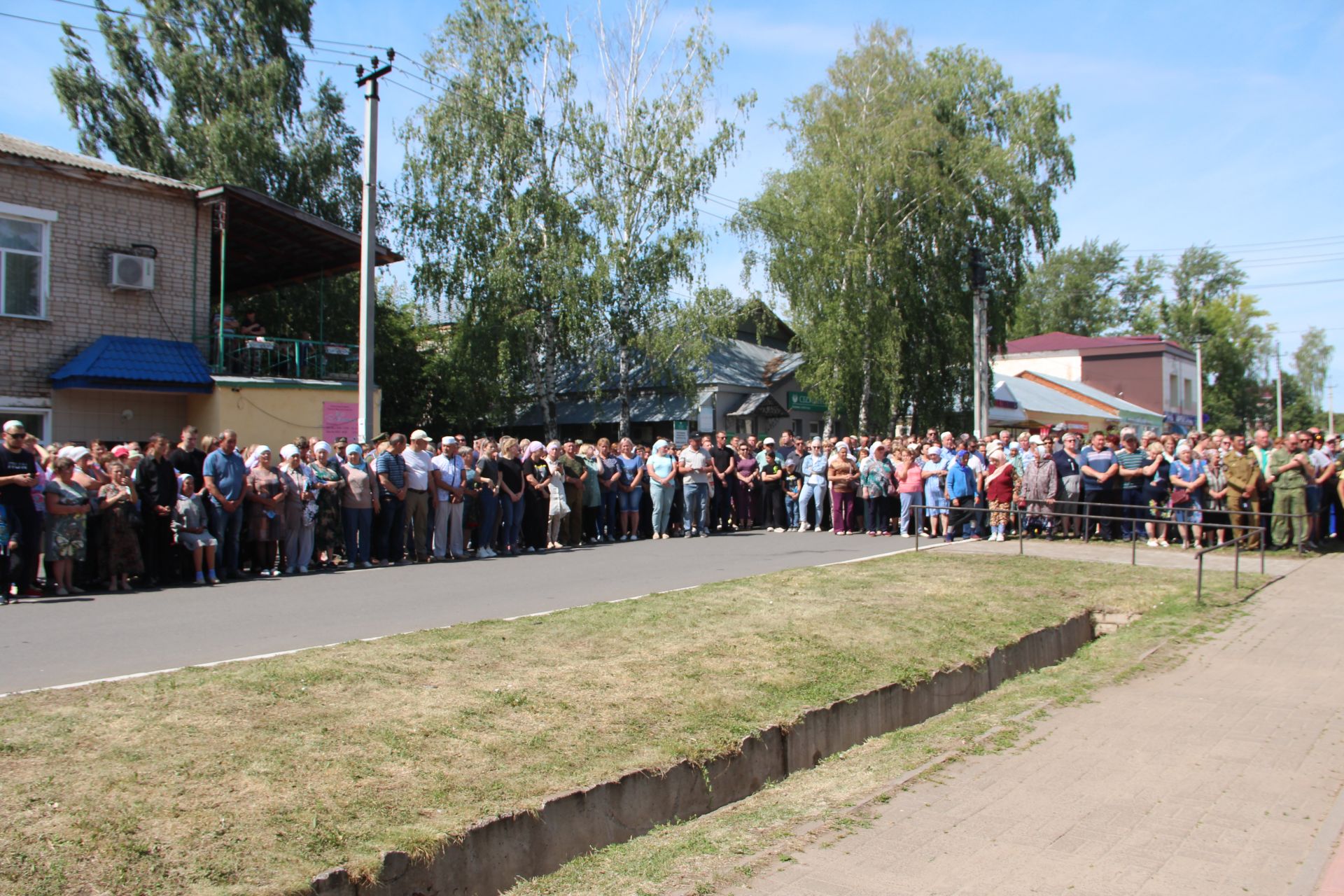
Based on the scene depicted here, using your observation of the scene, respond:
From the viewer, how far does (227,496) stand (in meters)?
11.9

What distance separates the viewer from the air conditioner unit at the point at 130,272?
19.2 meters

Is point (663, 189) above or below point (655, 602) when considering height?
above

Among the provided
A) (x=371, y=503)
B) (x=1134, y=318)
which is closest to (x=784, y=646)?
(x=371, y=503)

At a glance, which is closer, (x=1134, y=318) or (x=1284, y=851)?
(x=1284, y=851)

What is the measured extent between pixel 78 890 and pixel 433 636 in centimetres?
431

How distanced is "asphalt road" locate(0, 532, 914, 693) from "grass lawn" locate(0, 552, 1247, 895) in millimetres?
1137

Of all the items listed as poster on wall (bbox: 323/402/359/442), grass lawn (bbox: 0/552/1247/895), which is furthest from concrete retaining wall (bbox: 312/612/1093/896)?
poster on wall (bbox: 323/402/359/442)

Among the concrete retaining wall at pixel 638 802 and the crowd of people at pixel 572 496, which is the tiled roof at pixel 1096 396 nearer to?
the crowd of people at pixel 572 496

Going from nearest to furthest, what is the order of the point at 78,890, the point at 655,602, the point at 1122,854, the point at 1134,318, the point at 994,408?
the point at 78,890, the point at 1122,854, the point at 655,602, the point at 994,408, the point at 1134,318

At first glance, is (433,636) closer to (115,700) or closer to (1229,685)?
(115,700)

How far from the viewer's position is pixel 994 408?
39.1m

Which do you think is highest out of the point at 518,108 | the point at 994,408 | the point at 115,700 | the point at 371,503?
the point at 518,108

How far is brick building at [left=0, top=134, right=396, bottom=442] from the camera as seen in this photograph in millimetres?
18406

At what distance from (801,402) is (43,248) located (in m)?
26.4
